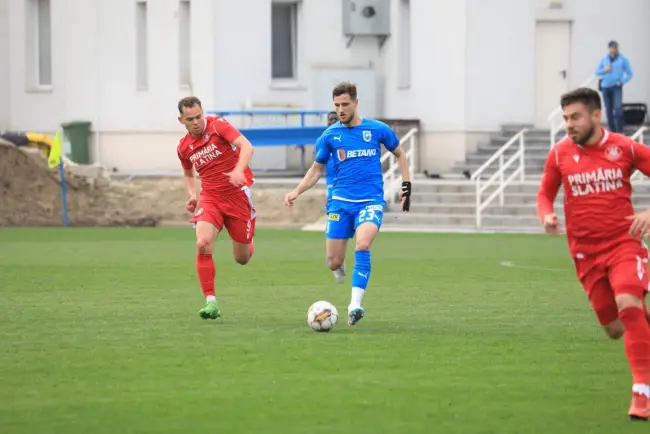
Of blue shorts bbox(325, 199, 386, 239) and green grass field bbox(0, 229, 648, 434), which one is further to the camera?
blue shorts bbox(325, 199, 386, 239)

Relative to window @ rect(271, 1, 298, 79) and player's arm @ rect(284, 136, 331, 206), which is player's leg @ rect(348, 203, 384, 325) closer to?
player's arm @ rect(284, 136, 331, 206)

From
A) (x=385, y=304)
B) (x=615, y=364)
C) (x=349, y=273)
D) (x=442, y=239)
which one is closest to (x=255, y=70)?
(x=442, y=239)

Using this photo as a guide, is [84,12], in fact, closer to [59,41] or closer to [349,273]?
[59,41]

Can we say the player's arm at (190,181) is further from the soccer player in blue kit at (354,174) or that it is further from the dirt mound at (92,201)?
the dirt mound at (92,201)

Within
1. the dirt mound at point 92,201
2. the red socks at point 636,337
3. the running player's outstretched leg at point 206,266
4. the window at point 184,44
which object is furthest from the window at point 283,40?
the red socks at point 636,337

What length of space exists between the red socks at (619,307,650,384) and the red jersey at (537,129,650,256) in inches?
21.9

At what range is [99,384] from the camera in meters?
11.2

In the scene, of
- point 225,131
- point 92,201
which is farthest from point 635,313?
point 92,201

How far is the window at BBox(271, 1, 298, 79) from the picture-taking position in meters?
42.9

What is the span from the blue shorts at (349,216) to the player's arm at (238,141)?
99cm

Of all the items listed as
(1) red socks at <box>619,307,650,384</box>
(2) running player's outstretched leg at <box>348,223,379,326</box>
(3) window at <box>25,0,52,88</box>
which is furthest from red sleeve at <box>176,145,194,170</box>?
(3) window at <box>25,0,52,88</box>

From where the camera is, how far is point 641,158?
10.5m

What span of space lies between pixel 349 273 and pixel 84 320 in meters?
7.02

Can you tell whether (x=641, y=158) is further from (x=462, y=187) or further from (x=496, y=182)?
(x=496, y=182)
